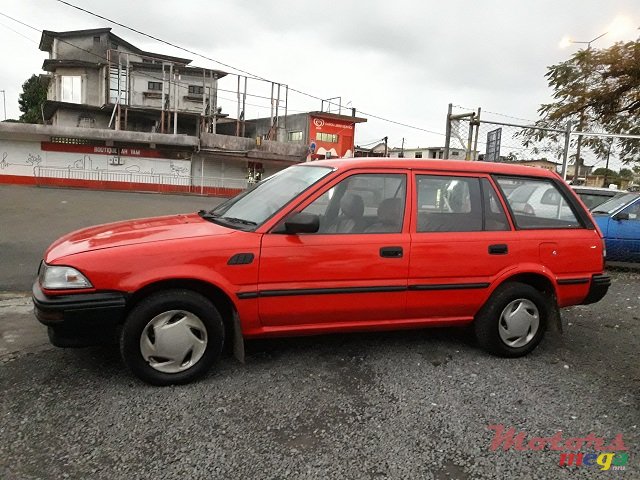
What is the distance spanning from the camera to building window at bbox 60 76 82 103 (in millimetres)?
32562

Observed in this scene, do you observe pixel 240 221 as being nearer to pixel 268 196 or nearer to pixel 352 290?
pixel 268 196

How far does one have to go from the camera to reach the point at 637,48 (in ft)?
47.6

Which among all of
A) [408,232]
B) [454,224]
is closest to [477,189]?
[454,224]

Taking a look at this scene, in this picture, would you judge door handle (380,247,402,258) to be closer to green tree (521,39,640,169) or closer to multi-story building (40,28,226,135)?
green tree (521,39,640,169)

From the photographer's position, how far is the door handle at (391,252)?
11.2 feet

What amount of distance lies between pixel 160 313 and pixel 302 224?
1099mm

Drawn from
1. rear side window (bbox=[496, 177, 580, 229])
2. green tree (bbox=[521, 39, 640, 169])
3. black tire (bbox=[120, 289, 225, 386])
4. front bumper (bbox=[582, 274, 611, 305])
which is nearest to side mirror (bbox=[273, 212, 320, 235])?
black tire (bbox=[120, 289, 225, 386])

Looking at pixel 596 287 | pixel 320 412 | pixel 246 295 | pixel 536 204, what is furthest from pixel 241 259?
pixel 596 287

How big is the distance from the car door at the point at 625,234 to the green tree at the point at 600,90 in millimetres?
8041

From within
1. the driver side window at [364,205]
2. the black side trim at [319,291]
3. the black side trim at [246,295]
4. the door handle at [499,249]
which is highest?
the driver side window at [364,205]

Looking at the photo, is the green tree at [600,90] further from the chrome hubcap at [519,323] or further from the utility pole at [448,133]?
the chrome hubcap at [519,323]

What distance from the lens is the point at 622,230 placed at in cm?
770

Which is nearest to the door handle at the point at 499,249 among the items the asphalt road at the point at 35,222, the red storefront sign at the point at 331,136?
the asphalt road at the point at 35,222

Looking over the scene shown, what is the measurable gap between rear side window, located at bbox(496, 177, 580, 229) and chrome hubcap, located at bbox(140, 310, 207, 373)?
8.86 ft
